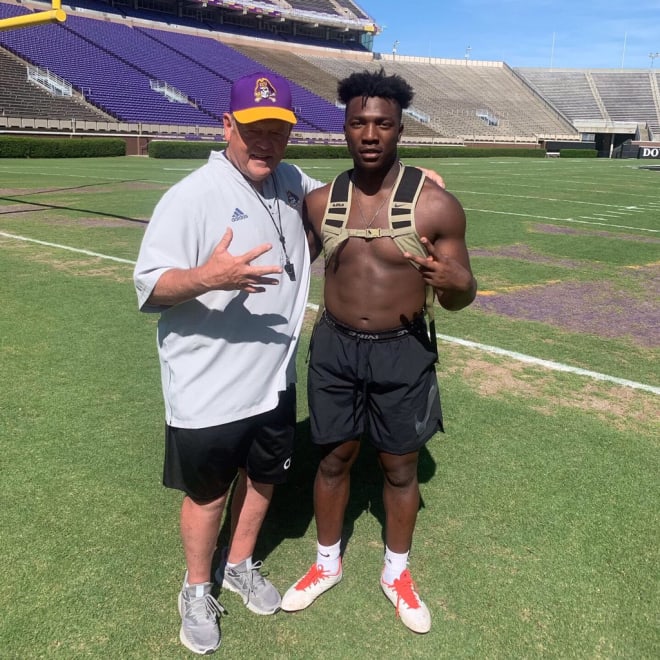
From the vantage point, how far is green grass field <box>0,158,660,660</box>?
2416mm

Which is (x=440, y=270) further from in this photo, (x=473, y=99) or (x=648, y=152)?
(x=473, y=99)

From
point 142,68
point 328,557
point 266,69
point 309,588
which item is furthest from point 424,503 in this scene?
point 266,69

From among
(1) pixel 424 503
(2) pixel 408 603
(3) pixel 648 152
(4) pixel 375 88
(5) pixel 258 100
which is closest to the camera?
(5) pixel 258 100

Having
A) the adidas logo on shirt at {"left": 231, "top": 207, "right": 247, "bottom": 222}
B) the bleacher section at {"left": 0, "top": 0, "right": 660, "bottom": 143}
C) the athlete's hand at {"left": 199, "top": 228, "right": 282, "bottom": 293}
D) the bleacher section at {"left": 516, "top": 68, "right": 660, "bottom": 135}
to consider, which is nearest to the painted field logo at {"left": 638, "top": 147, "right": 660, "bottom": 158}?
the bleacher section at {"left": 0, "top": 0, "right": 660, "bottom": 143}

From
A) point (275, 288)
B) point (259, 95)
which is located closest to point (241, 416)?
point (275, 288)

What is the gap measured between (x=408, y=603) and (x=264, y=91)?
1901 millimetres

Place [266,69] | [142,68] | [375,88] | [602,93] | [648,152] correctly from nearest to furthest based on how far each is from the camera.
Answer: [375,88] < [142,68] < [266,69] < [648,152] < [602,93]

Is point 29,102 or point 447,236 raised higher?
point 29,102

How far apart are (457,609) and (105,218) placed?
10637mm

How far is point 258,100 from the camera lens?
84.5 inches

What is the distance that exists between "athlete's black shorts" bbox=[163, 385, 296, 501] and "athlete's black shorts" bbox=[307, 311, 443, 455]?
5.9 inches

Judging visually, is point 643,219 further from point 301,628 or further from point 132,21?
point 132,21

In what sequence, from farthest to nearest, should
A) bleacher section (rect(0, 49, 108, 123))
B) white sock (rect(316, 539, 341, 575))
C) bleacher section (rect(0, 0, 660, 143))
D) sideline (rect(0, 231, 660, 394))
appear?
1. bleacher section (rect(0, 0, 660, 143))
2. bleacher section (rect(0, 49, 108, 123))
3. sideline (rect(0, 231, 660, 394))
4. white sock (rect(316, 539, 341, 575))

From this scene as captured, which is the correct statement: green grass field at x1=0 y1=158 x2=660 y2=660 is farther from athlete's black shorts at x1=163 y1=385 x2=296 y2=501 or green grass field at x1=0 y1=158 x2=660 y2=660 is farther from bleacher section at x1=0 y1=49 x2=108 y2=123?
bleacher section at x1=0 y1=49 x2=108 y2=123
